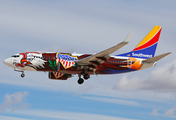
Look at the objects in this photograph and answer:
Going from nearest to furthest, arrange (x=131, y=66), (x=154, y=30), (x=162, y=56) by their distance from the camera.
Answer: (x=162, y=56) < (x=131, y=66) < (x=154, y=30)

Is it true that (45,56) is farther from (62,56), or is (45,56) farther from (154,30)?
(154,30)

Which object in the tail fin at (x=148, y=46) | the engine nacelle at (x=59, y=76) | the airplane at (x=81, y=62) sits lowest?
the engine nacelle at (x=59, y=76)

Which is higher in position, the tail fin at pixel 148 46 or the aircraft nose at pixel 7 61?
the tail fin at pixel 148 46

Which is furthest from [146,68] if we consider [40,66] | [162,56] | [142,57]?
[40,66]

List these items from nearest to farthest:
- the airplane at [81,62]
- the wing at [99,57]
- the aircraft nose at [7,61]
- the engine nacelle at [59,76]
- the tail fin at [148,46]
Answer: the wing at [99,57] → the airplane at [81,62] → the aircraft nose at [7,61] → the tail fin at [148,46] → the engine nacelle at [59,76]

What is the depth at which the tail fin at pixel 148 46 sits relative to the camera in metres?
55.2

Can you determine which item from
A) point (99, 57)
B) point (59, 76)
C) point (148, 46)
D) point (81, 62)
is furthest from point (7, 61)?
point (148, 46)

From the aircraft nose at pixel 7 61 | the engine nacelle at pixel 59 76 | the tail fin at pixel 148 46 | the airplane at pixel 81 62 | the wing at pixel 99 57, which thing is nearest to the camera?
the wing at pixel 99 57

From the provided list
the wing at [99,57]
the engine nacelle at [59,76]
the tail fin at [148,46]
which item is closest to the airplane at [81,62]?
the wing at [99,57]

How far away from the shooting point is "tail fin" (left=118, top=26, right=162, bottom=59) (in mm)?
55156

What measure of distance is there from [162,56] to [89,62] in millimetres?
12985

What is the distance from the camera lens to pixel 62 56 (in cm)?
4941

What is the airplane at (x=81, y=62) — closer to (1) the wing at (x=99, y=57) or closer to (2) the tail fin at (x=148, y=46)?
(1) the wing at (x=99, y=57)

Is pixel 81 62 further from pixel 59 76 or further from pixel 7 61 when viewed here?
pixel 7 61
